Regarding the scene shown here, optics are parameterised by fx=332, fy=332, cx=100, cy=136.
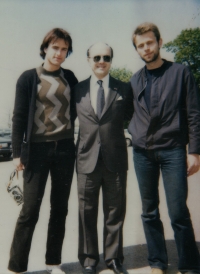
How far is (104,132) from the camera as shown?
280 centimetres

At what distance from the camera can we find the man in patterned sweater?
2793mm

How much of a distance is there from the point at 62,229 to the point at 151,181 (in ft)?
2.94

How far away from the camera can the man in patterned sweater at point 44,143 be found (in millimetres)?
2793

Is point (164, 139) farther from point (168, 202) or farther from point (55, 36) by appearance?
point (55, 36)

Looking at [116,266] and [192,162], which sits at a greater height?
[192,162]

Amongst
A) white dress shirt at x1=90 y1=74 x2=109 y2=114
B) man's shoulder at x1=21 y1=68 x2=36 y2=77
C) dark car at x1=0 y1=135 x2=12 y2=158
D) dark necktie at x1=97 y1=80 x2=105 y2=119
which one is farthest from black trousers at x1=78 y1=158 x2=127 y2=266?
dark car at x1=0 y1=135 x2=12 y2=158

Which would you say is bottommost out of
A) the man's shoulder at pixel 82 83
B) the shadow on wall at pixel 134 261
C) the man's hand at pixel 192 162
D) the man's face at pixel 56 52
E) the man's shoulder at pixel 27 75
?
the shadow on wall at pixel 134 261

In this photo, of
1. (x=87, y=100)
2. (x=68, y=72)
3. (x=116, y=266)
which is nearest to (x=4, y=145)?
(x=68, y=72)

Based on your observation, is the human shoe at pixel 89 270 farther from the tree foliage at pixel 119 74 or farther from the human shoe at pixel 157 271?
the tree foliage at pixel 119 74

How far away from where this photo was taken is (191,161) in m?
2.73

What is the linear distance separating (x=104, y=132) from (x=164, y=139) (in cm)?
50

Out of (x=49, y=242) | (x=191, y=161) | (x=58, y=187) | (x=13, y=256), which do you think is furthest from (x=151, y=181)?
(x=13, y=256)

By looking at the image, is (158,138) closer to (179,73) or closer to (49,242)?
(179,73)

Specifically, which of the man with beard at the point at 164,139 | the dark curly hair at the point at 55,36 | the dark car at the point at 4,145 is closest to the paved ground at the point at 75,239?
the man with beard at the point at 164,139
